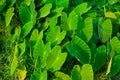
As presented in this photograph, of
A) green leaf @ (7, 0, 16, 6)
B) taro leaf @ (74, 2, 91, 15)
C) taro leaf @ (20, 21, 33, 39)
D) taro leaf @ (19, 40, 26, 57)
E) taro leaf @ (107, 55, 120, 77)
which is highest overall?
green leaf @ (7, 0, 16, 6)

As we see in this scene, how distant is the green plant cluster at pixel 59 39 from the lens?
1.74 metres

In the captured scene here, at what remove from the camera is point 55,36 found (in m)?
1.88

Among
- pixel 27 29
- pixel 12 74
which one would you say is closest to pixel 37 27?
pixel 27 29

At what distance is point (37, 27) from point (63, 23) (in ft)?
0.61

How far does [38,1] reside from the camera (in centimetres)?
222

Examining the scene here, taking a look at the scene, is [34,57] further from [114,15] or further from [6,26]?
A: [114,15]

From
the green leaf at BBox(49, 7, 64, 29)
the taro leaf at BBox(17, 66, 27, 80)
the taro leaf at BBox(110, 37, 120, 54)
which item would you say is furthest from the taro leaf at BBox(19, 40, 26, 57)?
the taro leaf at BBox(110, 37, 120, 54)

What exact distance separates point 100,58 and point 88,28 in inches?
8.1

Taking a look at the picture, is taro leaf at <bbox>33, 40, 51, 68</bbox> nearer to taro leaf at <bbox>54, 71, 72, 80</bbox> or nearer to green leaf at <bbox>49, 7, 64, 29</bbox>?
taro leaf at <bbox>54, 71, 72, 80</bbox>

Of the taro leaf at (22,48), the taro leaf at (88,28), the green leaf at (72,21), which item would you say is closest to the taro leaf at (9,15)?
the taro leaf at (22,48)

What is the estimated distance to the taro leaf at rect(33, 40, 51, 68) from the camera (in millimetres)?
1772

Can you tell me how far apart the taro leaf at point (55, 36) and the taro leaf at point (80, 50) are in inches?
3.9

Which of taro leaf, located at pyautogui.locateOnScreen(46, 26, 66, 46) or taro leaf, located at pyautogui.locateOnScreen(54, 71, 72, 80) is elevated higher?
taro leaf, located at pyautogui.locateOnScreen(46, 26, 66, 46)

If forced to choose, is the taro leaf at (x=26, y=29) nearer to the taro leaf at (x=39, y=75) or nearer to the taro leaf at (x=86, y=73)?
the taro leaf at (x=39, y=75)
